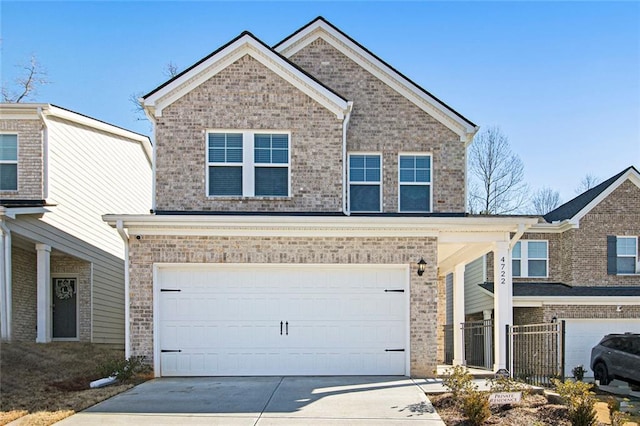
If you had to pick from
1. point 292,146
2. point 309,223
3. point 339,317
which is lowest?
point 339,317

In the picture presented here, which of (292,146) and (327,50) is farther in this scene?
(327,50)

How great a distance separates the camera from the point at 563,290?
21.1m

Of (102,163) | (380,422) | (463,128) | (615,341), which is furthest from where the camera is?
(102,163)

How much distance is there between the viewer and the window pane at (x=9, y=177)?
15.8 m

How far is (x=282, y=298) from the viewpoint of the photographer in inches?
492

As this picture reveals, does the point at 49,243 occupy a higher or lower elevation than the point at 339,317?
higher

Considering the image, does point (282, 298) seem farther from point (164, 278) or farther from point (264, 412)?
point (264, 412)

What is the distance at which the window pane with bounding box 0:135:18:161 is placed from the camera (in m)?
15.9

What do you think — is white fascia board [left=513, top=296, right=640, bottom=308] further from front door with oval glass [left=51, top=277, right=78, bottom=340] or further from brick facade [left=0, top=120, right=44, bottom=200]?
brick facade [left=0, top=120, right=44, bottom=200]

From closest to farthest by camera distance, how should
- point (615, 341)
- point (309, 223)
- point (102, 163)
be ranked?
point (309, 223) → point (615, 341) → point (102, 163)

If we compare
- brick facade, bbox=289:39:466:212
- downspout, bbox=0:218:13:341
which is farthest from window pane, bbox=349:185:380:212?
downspout, bbox=0:218:13:341

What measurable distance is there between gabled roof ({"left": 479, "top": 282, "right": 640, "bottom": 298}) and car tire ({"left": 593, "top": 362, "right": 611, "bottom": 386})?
10.6 feet

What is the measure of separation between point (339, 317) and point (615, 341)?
9495mm

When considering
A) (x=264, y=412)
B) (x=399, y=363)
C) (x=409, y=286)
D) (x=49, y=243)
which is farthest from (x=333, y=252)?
(x=49, y=243)
